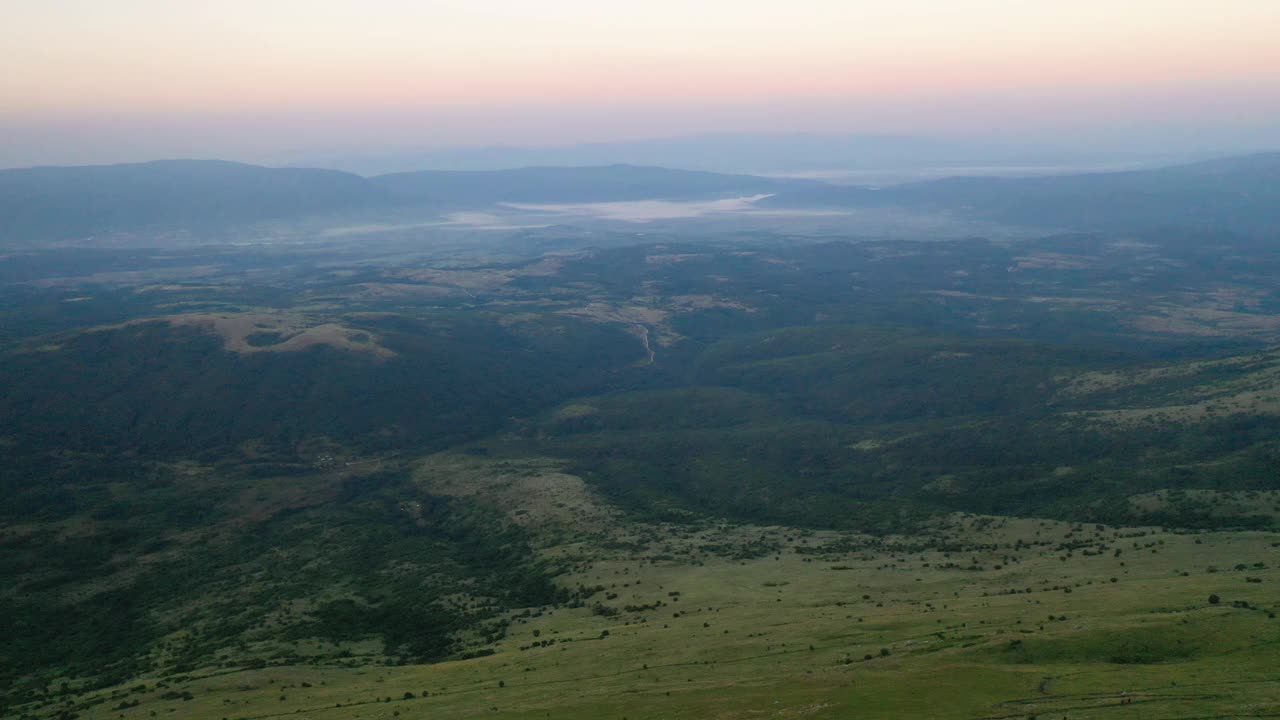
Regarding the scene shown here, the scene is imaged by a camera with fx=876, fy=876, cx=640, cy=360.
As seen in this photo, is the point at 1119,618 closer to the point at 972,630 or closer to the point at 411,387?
the point at 972,630

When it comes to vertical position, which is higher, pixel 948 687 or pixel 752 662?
pixel 948 687

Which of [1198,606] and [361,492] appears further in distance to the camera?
[361,492]

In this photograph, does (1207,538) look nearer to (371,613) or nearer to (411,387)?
(371,613)

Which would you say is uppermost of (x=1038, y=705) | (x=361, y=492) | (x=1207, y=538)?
(x=1038, y=705)

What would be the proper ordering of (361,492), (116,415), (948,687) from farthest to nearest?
(116,415) < (361,492) < (948,687)

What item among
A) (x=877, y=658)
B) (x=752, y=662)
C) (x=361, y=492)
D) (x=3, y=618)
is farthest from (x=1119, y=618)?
(x=361, y=492)

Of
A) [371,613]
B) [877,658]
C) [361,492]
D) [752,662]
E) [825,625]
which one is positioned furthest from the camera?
[361,492]
